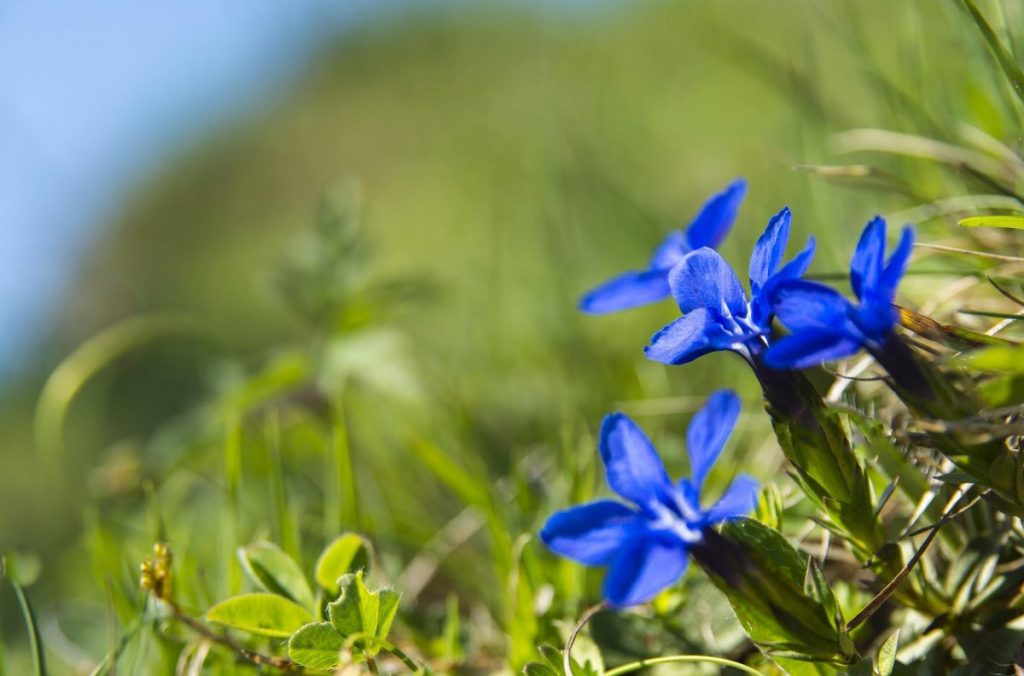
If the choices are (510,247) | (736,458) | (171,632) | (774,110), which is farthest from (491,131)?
(171,632)

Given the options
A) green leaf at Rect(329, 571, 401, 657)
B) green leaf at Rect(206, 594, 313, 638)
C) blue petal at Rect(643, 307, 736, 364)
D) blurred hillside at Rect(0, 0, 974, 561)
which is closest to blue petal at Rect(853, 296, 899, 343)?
blue petal at Rect(643, 307, 736, 364)

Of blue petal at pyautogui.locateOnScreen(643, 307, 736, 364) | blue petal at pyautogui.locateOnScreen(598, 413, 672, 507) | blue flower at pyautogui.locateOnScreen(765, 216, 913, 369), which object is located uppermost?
blue flower at pyautogui.locateOnScreen(765, 216, 913, 369)

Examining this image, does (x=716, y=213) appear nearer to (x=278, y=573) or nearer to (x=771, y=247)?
(x=771, y=247)

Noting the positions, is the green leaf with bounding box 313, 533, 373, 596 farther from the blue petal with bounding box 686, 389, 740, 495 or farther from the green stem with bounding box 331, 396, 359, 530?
the blue petal with bounding box 686, 389, 740, 495

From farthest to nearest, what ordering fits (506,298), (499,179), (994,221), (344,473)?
1. (499,179)
2. (506,298)
3. (344,473)
4. (994,221)

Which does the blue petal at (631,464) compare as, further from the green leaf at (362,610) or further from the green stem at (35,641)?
the green stem at (35,641)

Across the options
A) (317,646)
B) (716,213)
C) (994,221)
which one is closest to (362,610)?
(317,646)

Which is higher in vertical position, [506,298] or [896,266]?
[896,266]
